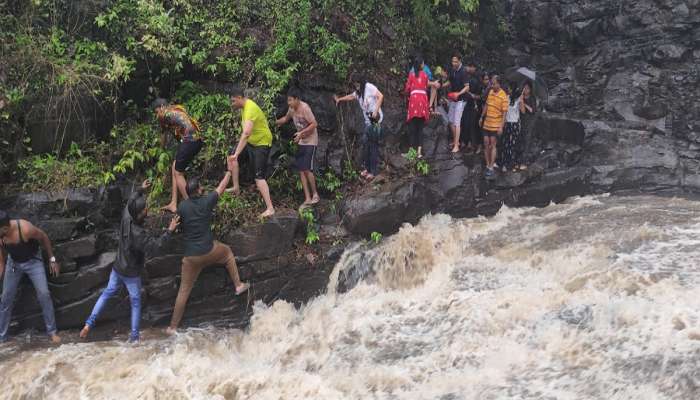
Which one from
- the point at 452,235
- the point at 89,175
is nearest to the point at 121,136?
the point at 89,175

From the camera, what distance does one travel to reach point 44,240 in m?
6.97

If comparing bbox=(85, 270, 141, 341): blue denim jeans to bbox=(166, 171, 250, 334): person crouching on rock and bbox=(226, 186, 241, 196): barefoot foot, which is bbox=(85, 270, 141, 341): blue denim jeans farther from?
bbox=(226, 186, 241, 196): barefoot foot

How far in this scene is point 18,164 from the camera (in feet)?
26.2

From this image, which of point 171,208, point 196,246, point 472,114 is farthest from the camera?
point 472,114

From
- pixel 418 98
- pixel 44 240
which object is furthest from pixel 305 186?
pixel 44 240

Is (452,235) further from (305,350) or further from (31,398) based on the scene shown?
(31,398)

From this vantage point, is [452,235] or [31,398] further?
[452,235]

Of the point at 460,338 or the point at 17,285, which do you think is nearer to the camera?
the point at 460,338

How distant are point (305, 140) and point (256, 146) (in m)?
0.91

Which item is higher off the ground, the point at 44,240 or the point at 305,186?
the point at 305,186

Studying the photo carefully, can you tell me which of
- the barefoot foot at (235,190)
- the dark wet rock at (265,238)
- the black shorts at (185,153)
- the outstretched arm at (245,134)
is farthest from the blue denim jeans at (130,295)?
the outstretched arm at (245,134)

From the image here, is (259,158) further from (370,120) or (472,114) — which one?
(472,114)

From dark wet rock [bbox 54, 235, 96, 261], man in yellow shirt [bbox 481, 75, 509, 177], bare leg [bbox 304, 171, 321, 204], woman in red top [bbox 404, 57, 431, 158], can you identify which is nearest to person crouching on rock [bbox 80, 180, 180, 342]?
dark wet rock [bbox 54, 235, 96, 261]

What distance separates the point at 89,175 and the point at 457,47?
8.74 meters
